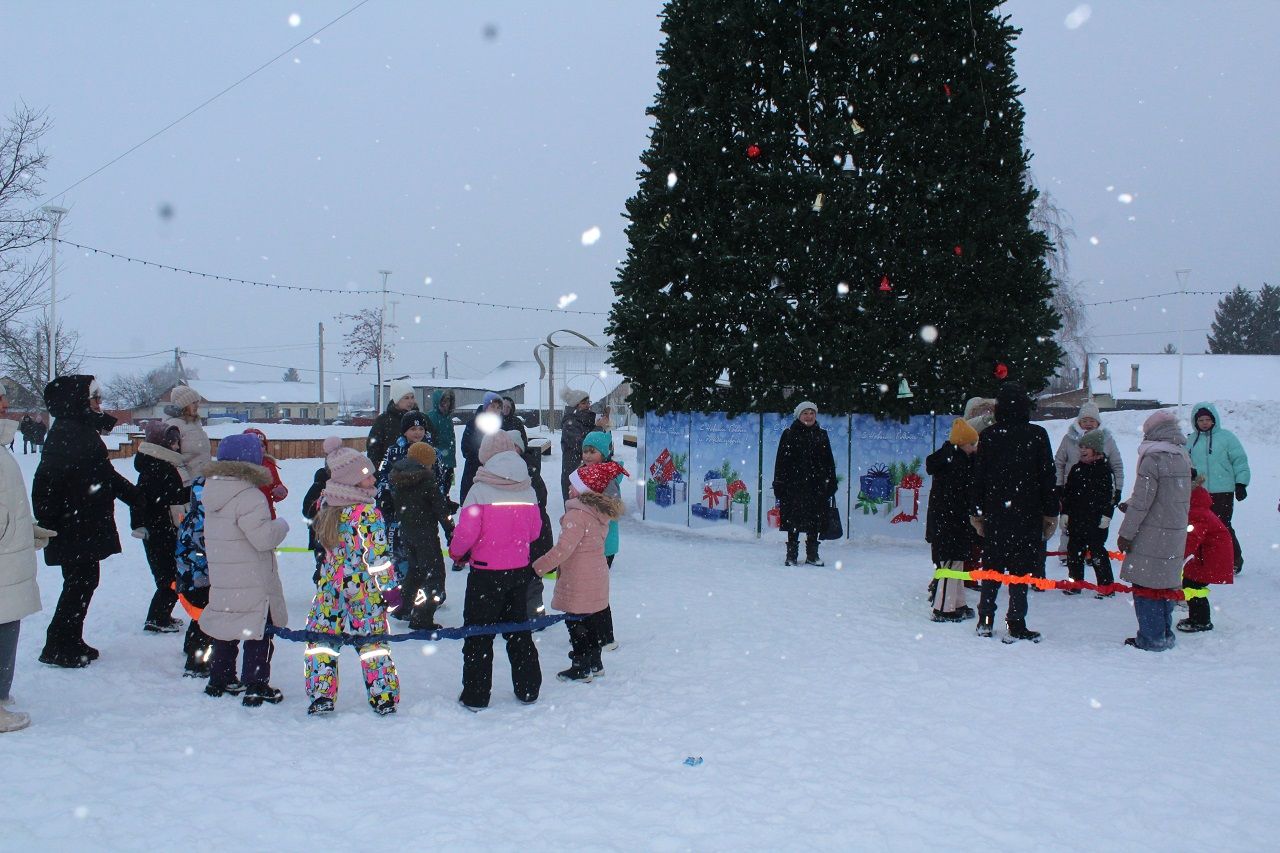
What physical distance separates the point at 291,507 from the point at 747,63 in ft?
34.1

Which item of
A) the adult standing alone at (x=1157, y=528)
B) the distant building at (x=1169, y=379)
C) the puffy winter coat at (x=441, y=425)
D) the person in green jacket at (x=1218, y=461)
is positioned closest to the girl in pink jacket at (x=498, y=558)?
the adult standing alone at (x=1157, y=528)

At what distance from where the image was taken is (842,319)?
456 inches

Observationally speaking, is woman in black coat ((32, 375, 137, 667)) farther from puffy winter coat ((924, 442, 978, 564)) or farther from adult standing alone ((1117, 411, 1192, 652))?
adult standing alone ((1117, 411, 1192, 652))

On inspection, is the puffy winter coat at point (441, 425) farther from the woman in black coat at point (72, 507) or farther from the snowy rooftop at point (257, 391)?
the snowy rooftop at point (257, 391)

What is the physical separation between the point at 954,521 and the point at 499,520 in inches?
165

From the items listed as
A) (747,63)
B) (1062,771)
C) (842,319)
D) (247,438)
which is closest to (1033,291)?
(842,319)

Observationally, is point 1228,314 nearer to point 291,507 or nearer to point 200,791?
point 291,507

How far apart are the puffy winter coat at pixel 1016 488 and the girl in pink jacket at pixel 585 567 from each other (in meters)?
3.09

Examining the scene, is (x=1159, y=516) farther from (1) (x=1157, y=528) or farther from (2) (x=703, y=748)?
(2) (x=703, y=748)

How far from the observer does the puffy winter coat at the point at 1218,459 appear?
29.6 ft

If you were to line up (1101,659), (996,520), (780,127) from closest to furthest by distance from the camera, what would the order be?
(1101,659) → (996,520) → (780,127)

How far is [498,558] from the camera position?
17.2 feet

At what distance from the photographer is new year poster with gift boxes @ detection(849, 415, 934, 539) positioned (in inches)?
456

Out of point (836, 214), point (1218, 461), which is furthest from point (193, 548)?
point (1218, 461)
